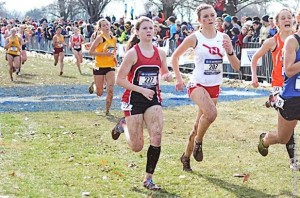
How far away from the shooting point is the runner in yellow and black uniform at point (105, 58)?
12703 mm

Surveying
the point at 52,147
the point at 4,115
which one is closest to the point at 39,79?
the point at 4,115

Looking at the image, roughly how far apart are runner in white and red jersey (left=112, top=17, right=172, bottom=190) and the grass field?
0.44m

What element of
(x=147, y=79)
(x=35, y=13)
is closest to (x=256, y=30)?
(x=147, y=79)

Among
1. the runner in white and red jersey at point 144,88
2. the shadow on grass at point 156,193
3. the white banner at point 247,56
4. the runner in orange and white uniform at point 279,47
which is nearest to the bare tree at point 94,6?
the white banner at point 247,56

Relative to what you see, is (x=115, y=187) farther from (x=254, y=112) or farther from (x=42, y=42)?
(x=42, y=42)

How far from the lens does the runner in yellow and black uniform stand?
500 inches

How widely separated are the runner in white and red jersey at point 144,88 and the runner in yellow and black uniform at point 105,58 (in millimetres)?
5444

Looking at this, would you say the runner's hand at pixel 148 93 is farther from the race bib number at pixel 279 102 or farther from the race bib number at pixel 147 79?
the race bib number at pixel 279 102

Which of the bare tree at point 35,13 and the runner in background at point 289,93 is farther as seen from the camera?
the bare tree at point 35,13

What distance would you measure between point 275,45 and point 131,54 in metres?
1.84

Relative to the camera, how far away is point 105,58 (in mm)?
12734

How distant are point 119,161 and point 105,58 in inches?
185

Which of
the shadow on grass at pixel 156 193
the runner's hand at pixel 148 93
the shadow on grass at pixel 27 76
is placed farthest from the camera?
the shadow on grass at pixel 27 76

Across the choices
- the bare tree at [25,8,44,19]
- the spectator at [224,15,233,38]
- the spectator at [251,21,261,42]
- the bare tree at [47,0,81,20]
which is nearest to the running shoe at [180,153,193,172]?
the spectator at [251,21,261,42]
